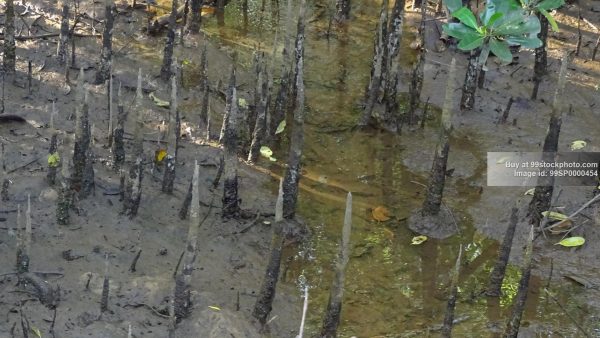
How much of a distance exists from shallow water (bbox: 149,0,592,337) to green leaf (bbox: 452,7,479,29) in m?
Result: 2.79

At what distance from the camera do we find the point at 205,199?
828cm

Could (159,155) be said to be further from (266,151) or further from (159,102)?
(266,151)

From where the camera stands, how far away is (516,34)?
16.8ft

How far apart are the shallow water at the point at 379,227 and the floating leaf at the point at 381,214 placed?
6 centimetres

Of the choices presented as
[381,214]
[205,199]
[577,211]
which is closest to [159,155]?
[205,199]

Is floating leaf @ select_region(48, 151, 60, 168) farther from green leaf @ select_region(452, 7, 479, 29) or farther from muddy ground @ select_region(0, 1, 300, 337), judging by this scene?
green leaf @ select_region(452, 7, 479, 29)

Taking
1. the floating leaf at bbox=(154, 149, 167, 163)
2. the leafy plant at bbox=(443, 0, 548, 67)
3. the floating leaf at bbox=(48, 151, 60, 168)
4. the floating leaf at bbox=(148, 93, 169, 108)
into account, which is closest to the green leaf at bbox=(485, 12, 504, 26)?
the leafy plant at bbox=(443, 0, 548, 67)

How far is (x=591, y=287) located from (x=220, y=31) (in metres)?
5.89

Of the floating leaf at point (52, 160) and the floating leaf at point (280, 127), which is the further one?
the floating leaf at point (280, 127)

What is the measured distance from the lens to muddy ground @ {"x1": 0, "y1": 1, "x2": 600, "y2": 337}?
6.60 m

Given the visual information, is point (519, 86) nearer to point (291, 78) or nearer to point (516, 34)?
point (291, 78)

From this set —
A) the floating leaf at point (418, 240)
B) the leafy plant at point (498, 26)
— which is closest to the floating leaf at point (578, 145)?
the floating leaf at point (418, 240)

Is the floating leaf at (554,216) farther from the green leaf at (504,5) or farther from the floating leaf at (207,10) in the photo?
the floating leaf at (207,10)

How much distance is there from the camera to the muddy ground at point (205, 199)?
21.7 ft
